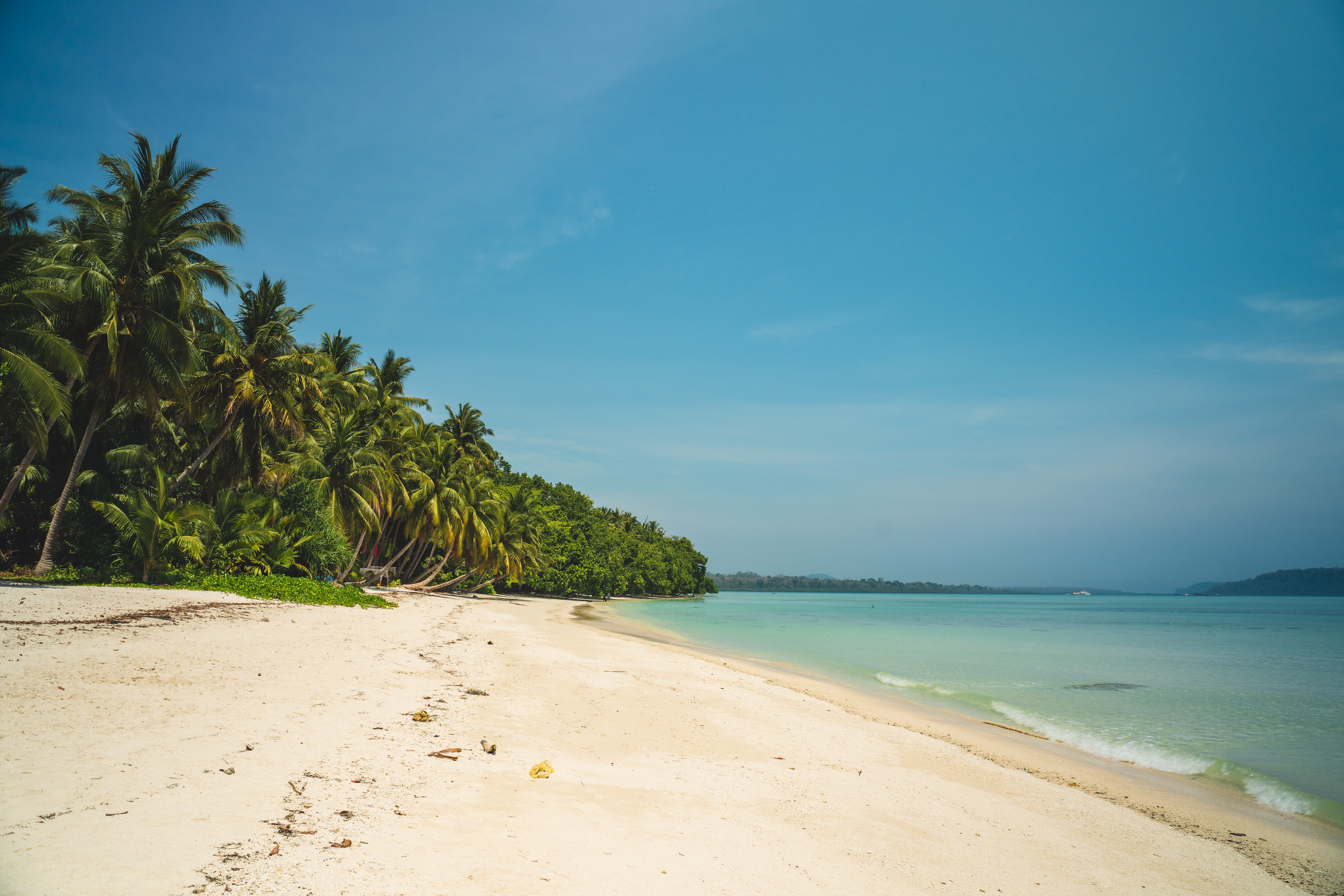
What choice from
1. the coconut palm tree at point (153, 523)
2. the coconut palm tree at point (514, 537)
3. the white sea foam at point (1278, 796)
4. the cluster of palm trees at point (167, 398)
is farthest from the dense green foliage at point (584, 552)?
the white sea foam at point (1278, 796)

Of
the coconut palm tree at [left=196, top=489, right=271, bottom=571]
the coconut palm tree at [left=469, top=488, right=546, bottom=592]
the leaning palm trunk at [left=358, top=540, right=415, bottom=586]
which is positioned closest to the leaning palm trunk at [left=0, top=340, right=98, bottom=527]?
the coconut palm tree at [left=196, top=489, right=271, bottom=571]

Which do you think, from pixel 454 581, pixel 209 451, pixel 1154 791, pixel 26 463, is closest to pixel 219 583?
pixel 26 463

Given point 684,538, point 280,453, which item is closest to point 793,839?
point 280,453

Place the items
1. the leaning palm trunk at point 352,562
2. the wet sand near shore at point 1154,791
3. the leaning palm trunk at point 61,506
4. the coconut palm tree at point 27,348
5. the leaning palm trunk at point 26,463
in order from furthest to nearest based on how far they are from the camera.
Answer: the leaning palm trunk at point 352,562 < the leaning palm trunk at point 61,506 < the leaning palm trunk at point 26,463 < the coconut palm tree at point 27,348 < the wet sand near shore at point 1154,791

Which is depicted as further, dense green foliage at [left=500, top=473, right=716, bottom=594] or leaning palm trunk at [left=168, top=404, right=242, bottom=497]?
dense green foliage at [left=500, top=473, right=716, bottom=594]

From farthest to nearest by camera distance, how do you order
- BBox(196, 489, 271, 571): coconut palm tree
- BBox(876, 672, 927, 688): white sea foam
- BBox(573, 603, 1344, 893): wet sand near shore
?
1. BBox(196, 489, 271, 571): coconut palm tree
2. BBox(876, 672, 927, 688): white sea foam
3. BBox(573, 603, 1344, 893): wet sand near shore

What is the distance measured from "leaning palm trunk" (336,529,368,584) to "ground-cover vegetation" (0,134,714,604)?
20cm

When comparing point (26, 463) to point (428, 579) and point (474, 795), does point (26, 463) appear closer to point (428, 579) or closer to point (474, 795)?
point (474, 795)

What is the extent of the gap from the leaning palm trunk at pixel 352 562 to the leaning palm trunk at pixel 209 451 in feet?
24.8

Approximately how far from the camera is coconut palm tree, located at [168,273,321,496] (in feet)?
72.2

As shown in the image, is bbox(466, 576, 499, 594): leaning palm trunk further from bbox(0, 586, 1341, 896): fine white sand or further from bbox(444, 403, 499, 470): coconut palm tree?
bbox(0, 586, 1341, 896): fine white sand

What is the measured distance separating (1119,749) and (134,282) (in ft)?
85.9

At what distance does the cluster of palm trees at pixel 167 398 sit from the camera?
15852 mm

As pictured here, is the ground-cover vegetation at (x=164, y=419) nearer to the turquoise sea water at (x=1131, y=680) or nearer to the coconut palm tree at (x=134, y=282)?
the coconut palm tree at (x=134, y=282)
